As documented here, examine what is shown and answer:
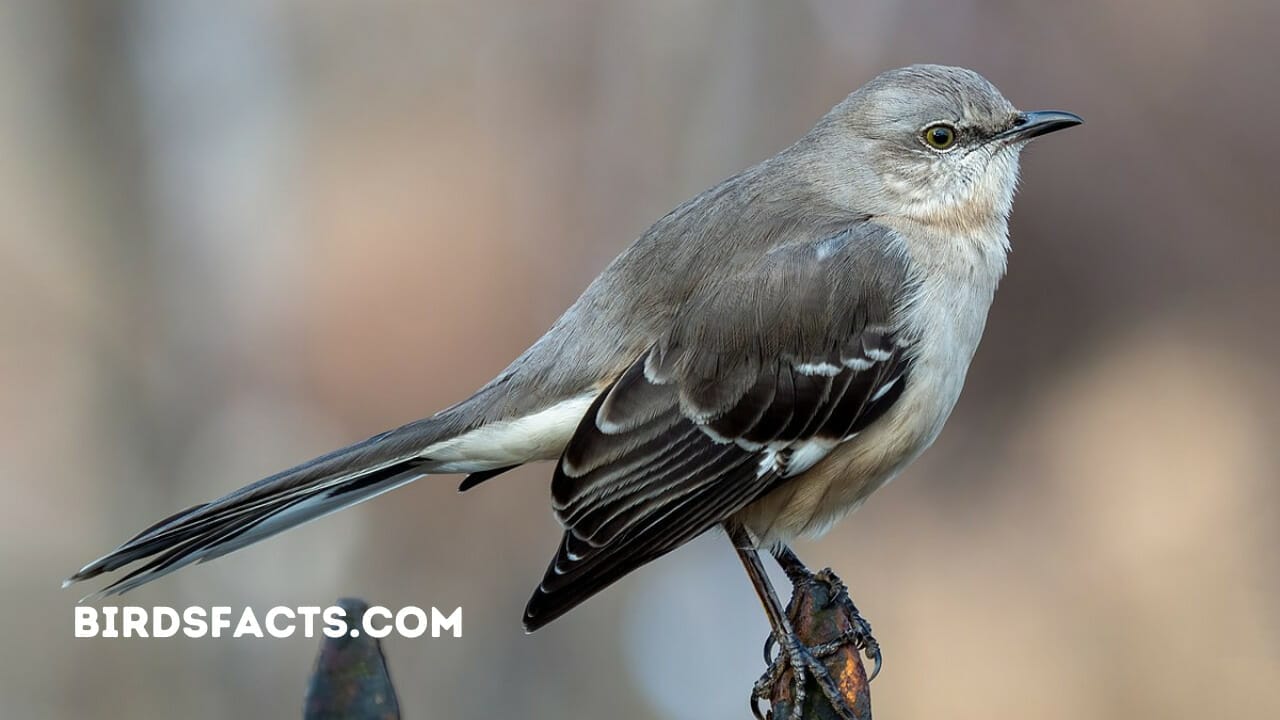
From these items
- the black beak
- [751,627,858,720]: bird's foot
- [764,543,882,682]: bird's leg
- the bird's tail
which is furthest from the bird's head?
the bird's tail

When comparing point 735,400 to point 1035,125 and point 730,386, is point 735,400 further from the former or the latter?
point 1035,125

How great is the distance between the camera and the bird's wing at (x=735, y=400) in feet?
10.7

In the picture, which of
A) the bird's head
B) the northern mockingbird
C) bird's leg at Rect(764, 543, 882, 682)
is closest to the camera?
bird's leg at Rect(764, 543, 882, 682)

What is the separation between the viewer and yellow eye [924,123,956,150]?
3668mm

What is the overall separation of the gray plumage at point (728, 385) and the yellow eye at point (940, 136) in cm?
23

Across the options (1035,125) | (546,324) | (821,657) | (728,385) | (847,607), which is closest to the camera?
(821,657)

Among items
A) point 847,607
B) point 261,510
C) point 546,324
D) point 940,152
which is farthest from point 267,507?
point 546,324

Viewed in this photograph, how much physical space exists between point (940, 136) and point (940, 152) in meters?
0.05

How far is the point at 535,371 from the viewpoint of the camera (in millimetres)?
3496

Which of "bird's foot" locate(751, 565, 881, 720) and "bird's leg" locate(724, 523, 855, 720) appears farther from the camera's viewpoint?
"bird's leg" locate(724, 523, 855, 720)

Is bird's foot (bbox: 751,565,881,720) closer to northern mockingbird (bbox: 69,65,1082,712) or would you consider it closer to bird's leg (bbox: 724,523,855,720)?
bird's leg (bbox: 724,523,855,720)

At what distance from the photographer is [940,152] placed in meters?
3.66

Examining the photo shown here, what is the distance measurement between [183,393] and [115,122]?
1.52 metres

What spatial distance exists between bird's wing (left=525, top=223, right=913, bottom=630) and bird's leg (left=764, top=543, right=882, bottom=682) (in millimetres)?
341
